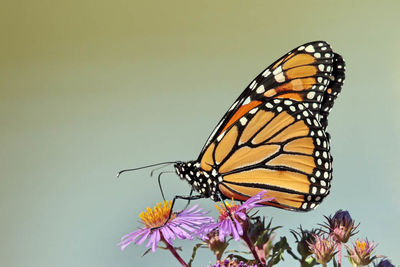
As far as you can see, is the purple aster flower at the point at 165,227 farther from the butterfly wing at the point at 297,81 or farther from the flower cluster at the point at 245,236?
the butterfly wing at the point at 297,81

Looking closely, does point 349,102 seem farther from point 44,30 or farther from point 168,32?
point 44,30

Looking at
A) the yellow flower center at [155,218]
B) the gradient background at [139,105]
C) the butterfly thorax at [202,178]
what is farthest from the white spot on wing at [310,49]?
the gradient background at [139,105]

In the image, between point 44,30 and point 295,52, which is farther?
point 44,30

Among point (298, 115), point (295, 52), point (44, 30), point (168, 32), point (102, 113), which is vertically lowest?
point (298, 115)

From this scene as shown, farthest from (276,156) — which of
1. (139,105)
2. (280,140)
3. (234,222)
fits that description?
(139,105)

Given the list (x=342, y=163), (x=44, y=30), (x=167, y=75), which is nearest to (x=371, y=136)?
(x=342, y=163)

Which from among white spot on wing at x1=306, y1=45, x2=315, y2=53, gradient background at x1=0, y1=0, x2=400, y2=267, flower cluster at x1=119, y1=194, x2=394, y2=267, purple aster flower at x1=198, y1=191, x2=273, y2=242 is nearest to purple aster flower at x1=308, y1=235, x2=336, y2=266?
flower cluster at x1=119, y1=194, x2=394, y2=267
